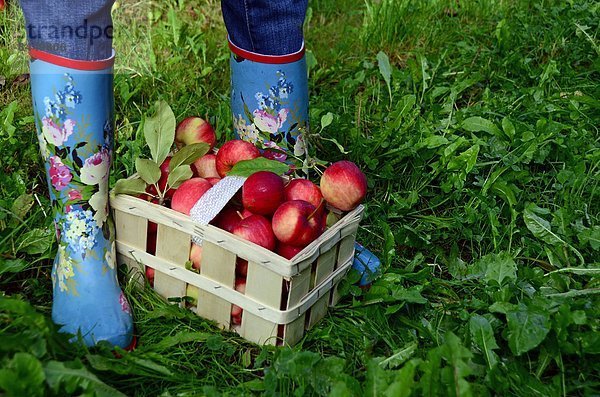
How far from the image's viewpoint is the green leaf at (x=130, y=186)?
1638 mm

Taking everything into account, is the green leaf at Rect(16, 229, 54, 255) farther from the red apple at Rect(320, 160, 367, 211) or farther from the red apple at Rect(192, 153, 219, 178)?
the red apple at Rect(320, 160, 367, 211)

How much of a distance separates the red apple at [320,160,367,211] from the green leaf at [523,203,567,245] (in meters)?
0.53

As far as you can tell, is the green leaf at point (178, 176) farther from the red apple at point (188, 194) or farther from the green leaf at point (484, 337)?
the green leaf at point (484, 337)

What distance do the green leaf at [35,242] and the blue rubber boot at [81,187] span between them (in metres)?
0.14

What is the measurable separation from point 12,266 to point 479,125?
135cm

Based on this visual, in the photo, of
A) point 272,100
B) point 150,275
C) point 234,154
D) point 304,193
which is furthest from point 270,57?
point 150,275

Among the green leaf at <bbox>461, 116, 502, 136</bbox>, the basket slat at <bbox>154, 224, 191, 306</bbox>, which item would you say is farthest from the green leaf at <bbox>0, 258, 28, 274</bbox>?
the green leaf at <bbox>461, 116, 502, 136</bbox>

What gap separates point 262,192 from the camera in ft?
5.28

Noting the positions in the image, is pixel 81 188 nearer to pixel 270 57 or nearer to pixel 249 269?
pixel 249 269

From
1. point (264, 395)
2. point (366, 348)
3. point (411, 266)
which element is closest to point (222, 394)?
point (264, 395)

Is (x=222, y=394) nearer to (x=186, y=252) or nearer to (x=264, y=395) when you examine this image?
(x=264, y=395)

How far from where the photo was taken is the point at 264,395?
55.5 inches

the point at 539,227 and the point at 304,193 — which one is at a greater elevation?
the point at 304,193

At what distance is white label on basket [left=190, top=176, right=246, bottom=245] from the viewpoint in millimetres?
1579
